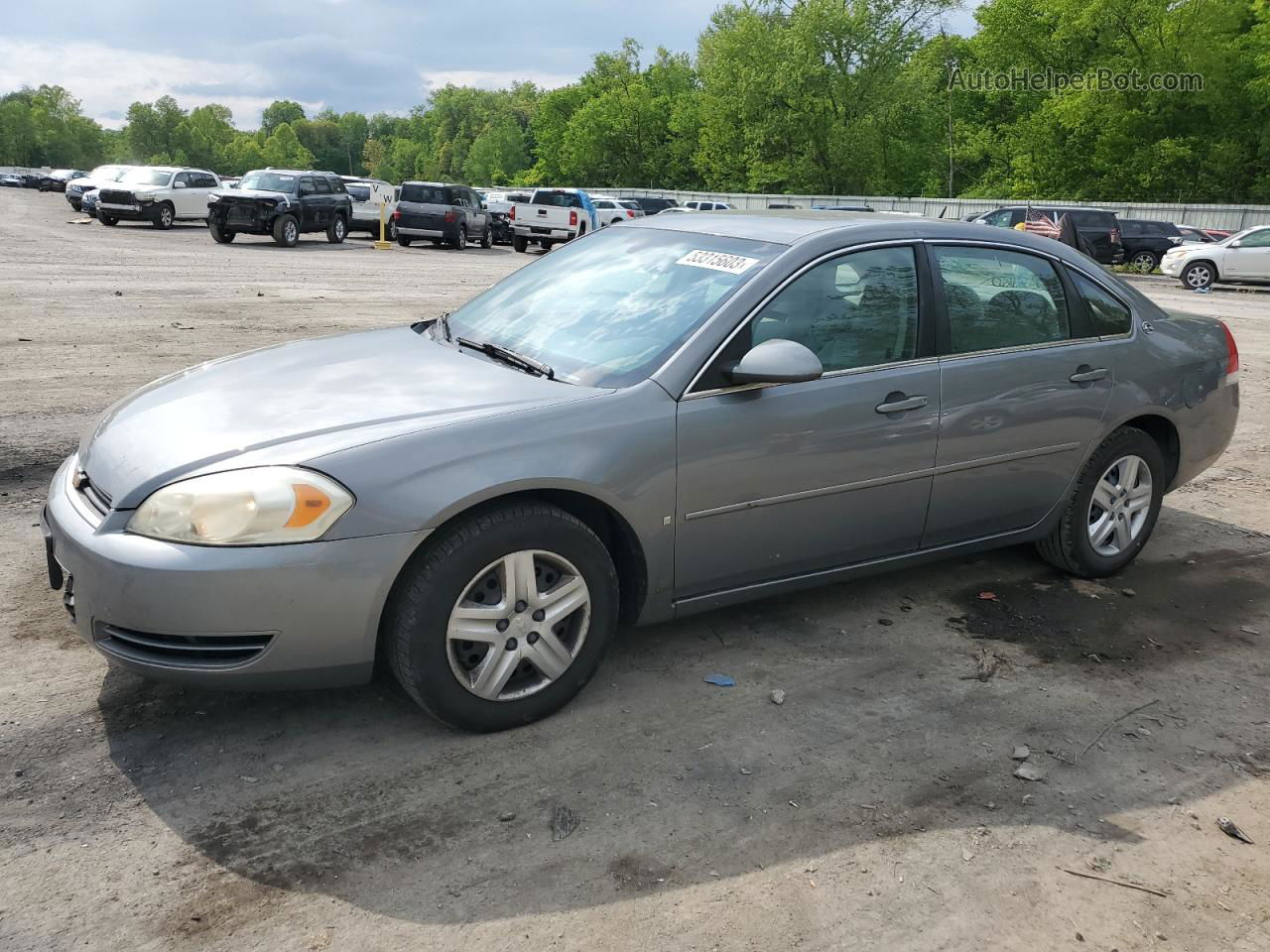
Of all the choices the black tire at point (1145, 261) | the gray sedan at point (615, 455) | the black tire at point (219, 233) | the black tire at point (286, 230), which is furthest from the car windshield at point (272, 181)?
the gray sedan at point (615, 455)

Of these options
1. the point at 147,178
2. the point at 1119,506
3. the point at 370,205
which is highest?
the point at 147,178

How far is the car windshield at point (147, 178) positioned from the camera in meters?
32.1

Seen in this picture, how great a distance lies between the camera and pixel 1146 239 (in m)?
31.2

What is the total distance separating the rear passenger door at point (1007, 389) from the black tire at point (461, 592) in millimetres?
1672

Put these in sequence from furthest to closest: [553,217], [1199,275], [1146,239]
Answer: [1146,239] < [553,217] < [1199,275]

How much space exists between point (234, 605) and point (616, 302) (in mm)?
1843

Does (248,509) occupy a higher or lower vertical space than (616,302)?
lower

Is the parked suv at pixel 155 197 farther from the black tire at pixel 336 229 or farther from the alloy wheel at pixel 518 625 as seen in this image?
the alloy wheel at pixel 518 625

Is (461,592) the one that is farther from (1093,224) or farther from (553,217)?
(1093,224)

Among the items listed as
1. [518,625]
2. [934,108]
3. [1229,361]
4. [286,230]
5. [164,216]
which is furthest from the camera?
[934,108]

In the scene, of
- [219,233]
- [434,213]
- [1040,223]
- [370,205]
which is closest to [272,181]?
[219,233]

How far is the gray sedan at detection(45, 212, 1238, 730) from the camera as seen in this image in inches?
121

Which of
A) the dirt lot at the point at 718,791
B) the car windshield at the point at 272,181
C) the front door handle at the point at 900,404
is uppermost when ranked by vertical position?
the car windshield at the point at 272,181

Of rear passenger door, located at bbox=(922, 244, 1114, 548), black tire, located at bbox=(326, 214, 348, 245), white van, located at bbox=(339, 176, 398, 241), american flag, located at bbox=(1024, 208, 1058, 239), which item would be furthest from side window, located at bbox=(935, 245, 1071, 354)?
white van, located at bbox=(339, 176, 398, 241)
